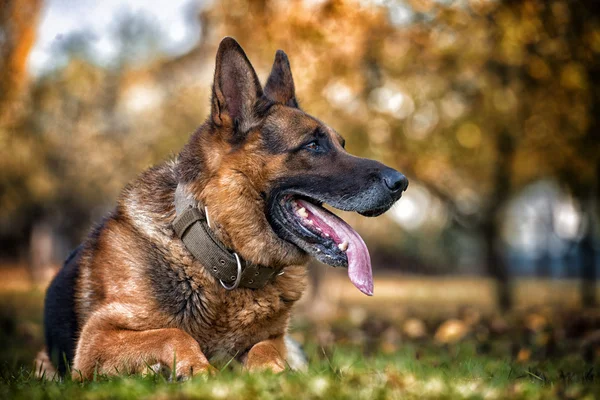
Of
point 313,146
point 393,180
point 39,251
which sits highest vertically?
point 313,146

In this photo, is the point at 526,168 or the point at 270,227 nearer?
the point at 270,227

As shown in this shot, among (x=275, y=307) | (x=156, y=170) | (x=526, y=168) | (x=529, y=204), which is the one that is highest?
(x=156, y=170)

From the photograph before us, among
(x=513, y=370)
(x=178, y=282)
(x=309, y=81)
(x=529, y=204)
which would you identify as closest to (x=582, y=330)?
(x=513, y=370)

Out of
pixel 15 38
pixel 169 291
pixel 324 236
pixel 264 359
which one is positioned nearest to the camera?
pixel 264 359

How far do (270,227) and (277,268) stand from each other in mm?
325

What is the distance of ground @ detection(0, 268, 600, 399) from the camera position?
2678 mm

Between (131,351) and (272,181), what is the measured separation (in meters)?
1.46

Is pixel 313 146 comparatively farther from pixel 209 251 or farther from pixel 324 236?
pixel 209 251

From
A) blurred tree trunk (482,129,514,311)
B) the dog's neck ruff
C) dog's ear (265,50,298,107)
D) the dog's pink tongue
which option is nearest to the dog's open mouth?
the dog's pink tongue

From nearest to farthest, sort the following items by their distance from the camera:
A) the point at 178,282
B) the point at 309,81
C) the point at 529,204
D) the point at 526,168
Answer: the point at 178,282 < the point at 309,81 < the point at 526,168 < the point at 529,204

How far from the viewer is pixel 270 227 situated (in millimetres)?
4105

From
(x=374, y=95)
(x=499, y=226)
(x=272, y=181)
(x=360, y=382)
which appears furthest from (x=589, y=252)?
(x=360, y=382)

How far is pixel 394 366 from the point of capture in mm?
4043

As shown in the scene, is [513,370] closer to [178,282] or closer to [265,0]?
[178,282]
